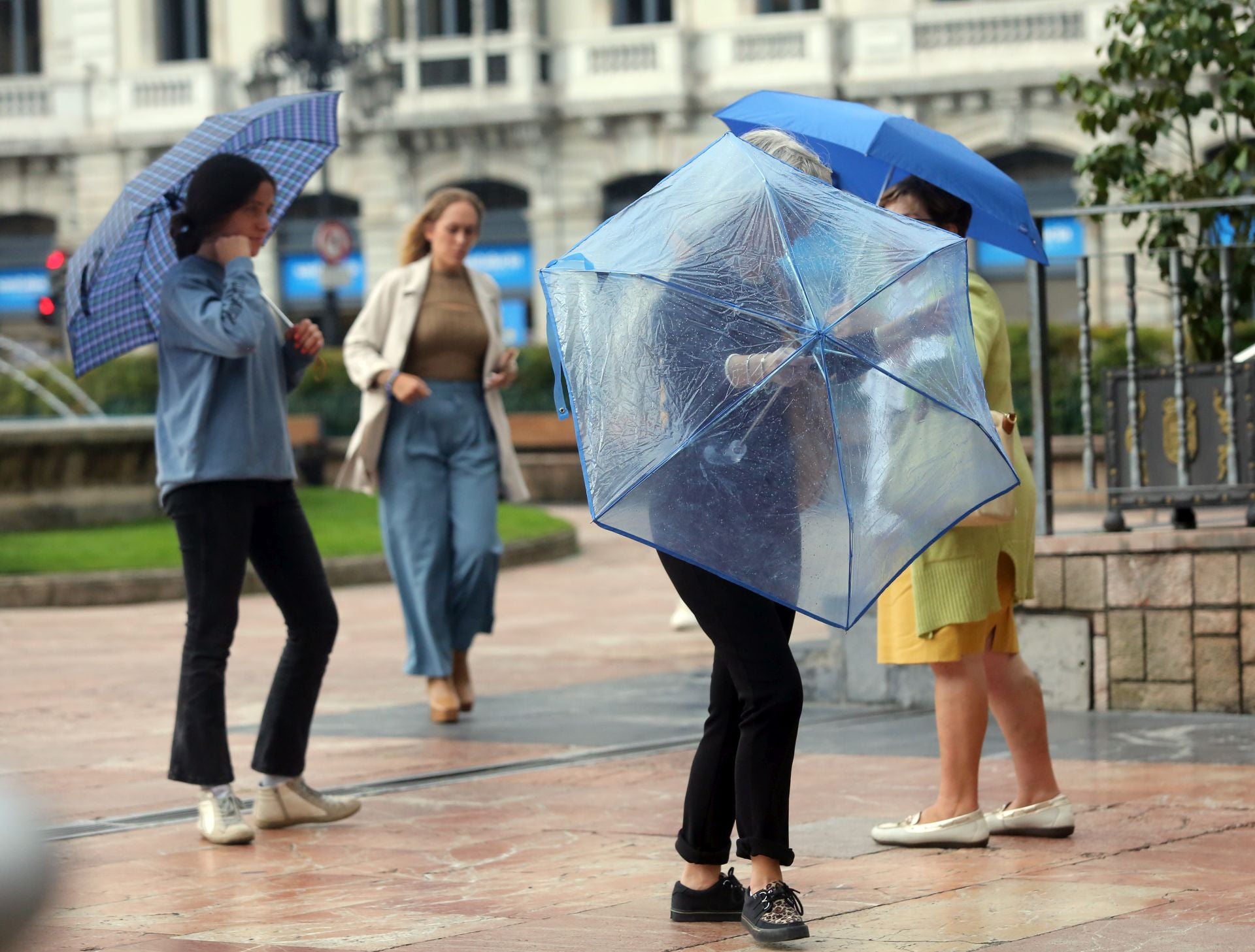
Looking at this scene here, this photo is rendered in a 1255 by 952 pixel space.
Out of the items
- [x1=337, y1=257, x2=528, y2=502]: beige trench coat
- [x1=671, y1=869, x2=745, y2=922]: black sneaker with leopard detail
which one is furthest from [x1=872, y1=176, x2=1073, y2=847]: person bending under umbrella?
[x1=337, y1=257, x2=528, y2=502]: beige trench coat

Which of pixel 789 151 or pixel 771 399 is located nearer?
pixel 771 399

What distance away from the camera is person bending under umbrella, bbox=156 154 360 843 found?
520 centimetres

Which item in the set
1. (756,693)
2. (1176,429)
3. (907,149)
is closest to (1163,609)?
(1176,429)

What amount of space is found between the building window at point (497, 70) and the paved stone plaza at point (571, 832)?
963 inches

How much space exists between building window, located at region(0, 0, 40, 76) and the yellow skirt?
33.7 meters

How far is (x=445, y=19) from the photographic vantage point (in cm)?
3341

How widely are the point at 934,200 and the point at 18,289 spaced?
33.8 meters

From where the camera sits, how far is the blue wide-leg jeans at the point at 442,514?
7535 mm

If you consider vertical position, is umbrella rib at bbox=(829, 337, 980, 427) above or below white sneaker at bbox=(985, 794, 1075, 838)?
above

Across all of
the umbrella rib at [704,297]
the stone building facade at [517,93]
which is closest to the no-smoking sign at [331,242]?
the stone building facade at [517,93]

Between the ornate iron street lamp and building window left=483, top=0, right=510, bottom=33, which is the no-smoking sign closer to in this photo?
the ornate iron street lamp

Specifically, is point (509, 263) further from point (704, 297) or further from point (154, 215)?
point (704, 297)

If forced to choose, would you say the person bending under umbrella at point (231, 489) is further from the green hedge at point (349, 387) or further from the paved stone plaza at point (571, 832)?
the green hedge at point (349, 387)

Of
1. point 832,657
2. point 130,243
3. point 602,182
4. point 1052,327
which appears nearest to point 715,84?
point 602,182
